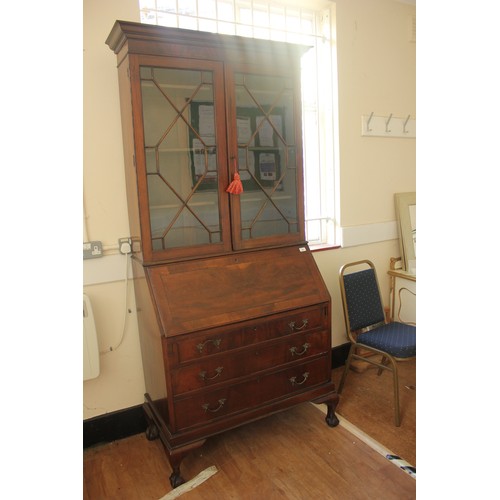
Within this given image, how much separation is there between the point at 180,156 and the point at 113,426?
1504 mm

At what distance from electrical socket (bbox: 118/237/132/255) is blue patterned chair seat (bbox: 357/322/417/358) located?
1451 millimetres

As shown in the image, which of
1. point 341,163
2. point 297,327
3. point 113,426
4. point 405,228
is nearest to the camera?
point 297,327

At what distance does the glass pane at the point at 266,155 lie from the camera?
7.39 feet

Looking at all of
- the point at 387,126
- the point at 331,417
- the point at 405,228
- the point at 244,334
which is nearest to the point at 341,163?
the point at 387,126

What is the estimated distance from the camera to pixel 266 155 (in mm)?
2352

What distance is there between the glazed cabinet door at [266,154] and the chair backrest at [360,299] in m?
0.50

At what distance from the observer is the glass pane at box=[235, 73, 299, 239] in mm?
2254

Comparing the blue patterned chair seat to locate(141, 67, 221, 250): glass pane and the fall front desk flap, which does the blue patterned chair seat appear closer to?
the fall front desk flap

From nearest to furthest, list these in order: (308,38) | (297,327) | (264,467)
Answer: (264,467), (297,327), (308,38)

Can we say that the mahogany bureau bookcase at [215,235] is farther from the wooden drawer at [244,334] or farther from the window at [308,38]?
the window at [308,38]

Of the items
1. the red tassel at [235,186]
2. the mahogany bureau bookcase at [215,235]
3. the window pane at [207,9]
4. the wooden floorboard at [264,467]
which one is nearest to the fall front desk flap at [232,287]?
the mahogany bureau bookcase at [215,235]

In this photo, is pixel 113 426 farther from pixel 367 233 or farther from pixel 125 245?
pixel 367 233

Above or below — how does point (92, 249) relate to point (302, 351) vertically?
above

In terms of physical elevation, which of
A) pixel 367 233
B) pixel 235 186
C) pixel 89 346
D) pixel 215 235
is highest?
pixel 235 186
